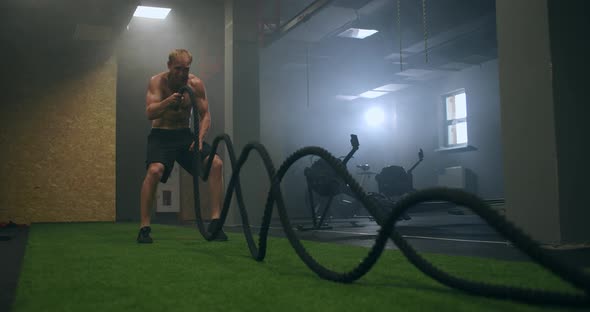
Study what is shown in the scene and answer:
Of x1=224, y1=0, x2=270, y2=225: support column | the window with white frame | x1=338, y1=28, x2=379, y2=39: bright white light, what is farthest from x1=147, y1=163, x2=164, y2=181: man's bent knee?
the window with white frame

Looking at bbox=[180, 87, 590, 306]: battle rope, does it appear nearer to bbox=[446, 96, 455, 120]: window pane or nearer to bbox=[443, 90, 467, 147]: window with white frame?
bbox=[443, 90, 467, 147]: window with white frame

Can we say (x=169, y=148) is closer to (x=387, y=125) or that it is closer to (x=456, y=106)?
(x=456, y=106)

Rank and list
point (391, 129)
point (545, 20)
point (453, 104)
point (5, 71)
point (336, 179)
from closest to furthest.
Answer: point (545, 20) < point (336, 179) < point (5, 71) < point (453, 104) < point (391, 129)

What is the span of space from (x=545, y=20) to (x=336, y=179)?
292 centimetres

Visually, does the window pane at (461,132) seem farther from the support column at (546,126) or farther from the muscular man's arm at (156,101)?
the muscular man's arm at (156,101)

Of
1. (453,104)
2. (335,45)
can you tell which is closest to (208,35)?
(335,45)

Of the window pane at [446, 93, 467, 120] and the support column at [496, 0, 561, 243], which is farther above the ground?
the window pane at [446, 93, 467, 120]

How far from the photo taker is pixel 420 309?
1.49 m

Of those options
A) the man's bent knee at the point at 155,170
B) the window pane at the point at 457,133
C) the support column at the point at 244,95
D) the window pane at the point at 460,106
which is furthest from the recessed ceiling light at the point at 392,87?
the man's bent knee at the point at 155,170

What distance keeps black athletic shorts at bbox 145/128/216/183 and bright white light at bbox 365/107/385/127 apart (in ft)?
36.5

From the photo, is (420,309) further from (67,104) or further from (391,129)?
(391,129)

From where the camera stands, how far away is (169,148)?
3.92 m

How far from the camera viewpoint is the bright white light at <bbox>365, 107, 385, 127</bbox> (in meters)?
14.8

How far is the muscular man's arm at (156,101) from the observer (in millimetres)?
3803
